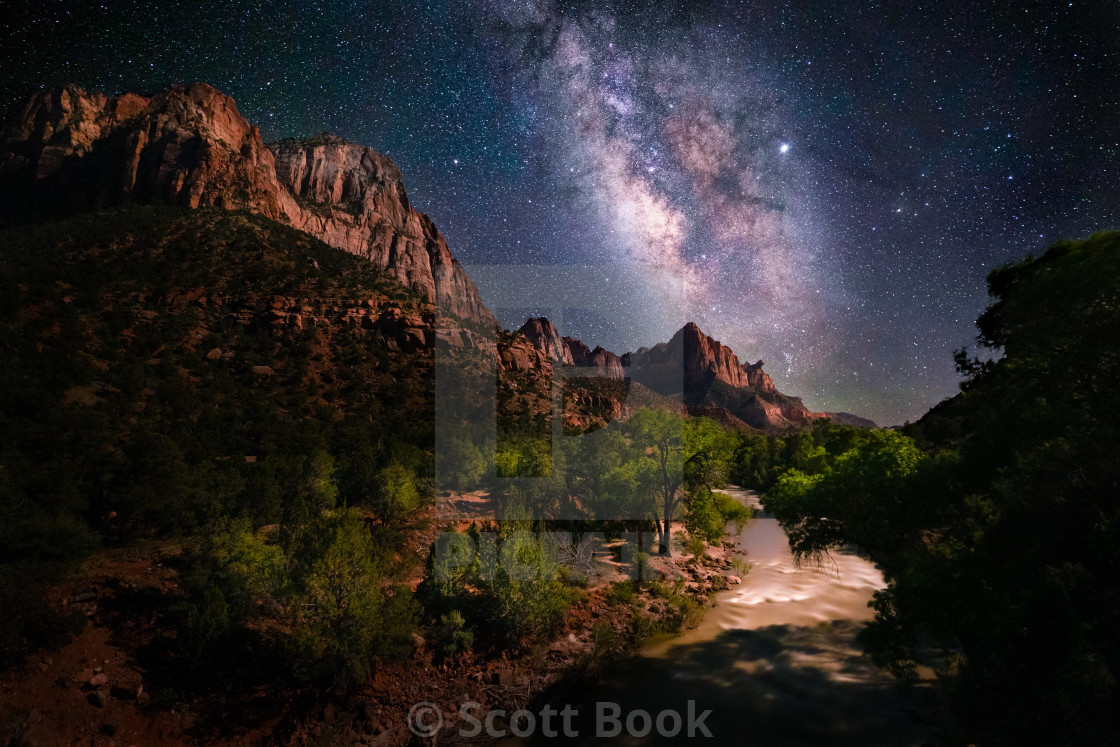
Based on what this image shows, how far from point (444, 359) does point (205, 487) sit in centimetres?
3713

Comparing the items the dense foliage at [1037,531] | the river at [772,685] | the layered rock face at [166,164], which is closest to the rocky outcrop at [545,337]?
the layered rock face at [166,164]

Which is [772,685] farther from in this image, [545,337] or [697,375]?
[697,375]

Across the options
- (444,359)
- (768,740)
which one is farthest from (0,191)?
(768,740)

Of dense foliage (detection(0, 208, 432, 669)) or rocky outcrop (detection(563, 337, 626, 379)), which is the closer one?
dense foliage (detection(0, 208, 432, 669))

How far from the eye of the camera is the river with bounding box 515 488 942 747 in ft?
35.7

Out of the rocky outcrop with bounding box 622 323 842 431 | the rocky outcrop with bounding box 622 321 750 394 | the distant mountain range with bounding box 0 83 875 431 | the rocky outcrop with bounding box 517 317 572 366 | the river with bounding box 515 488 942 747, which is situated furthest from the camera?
the rocky outcrop with bounding box 622 321 750 394

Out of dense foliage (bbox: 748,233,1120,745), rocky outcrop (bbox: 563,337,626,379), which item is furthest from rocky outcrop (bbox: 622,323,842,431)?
dense foliage (bbox: 748,233,1120,745)

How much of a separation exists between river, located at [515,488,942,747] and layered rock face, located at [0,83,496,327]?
215 feet

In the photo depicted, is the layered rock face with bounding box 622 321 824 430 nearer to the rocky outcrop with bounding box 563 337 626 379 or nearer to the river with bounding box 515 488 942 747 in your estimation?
the rocky outcrop with bounding box 563 337 626 379

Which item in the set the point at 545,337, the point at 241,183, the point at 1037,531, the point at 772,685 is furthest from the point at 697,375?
the point at 1037,531

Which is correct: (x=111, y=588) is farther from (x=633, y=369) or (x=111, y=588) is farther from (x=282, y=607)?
(x=633, y=369)

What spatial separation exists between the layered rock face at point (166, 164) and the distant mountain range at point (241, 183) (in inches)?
9.2

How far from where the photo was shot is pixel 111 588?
11.8m

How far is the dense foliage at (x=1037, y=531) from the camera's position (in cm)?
701
